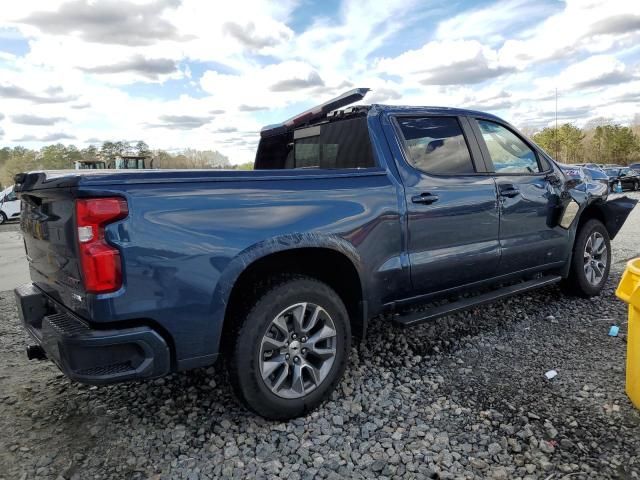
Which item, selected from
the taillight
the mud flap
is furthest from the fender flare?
the mud flap

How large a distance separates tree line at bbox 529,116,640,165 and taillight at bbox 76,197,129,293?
197ft

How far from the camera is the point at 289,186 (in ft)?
8.80

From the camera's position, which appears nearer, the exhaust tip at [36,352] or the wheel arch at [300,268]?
the wheel arch at [300,268]

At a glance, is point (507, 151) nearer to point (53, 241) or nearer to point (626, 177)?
point (53, 241)

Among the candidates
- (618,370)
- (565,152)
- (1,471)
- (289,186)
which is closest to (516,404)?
(618,370)

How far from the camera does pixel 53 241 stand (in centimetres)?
250

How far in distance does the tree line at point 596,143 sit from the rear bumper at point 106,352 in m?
60.0

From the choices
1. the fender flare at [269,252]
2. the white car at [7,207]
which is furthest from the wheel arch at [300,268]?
the white car at [7,207]

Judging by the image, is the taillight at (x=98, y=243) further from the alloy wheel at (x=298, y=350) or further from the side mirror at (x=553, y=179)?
the side mirror at (x=553, y=179)

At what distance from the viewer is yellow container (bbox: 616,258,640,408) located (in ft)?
8.77

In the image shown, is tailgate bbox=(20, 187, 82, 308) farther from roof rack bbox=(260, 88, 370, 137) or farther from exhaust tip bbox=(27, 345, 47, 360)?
roof rack bbox=(260, 88, 370, 137)

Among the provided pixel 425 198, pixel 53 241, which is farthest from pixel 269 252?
pixel 425 198

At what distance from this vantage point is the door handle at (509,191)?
3779mm

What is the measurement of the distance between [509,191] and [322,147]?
151 cm
